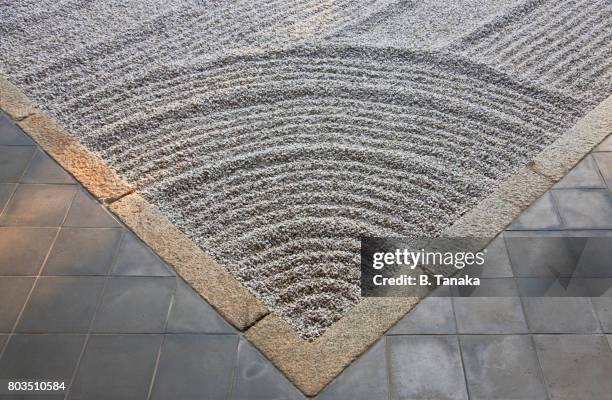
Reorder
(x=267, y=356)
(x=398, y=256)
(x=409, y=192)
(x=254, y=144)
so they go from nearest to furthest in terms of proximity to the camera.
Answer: (x=267, y=356) < (x=398, y=256) < (x=409, y=192) < (x=254, y=144)

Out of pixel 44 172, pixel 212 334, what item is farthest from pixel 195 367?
pixel 44 172

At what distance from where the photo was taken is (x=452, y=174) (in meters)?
3.11

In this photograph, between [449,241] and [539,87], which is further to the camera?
[539,87]

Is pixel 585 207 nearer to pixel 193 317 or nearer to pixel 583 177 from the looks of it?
pixel 583 177

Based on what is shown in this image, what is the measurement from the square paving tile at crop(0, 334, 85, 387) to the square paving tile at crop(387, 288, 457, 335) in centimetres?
122

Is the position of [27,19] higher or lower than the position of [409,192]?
higher

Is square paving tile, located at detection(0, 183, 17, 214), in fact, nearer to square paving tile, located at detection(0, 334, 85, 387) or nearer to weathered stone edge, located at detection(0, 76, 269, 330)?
weathered stone edge, located at detection(0, 76, 269, 330)

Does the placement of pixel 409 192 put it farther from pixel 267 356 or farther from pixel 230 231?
pixel 267 356

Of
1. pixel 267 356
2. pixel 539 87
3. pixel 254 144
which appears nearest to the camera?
pixel 267 356

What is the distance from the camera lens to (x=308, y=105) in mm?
3529

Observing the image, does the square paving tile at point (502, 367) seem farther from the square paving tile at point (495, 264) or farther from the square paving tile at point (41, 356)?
the square paving tile at point (41, 356)

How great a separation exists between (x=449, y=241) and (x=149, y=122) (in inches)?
68.0

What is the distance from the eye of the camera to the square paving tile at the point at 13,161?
10.4ft

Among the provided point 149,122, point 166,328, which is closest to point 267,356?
point 166,328
